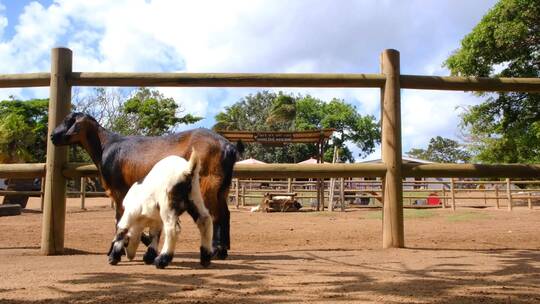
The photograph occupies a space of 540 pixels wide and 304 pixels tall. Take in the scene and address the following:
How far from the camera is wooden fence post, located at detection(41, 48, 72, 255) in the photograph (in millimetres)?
4770

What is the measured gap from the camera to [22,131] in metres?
32.0

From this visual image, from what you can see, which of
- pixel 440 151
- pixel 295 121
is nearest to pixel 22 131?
pixel 295 121

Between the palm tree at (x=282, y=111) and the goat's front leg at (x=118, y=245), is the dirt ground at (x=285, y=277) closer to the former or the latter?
the goat's front leg at (x=118, y=245)

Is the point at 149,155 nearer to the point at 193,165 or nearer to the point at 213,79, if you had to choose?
the point at 193,165

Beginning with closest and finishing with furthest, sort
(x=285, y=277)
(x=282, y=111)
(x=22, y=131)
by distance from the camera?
(x=285, y=277)
(x=22, y=131)
(x=282, y=111)

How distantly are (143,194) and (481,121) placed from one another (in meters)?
14.6

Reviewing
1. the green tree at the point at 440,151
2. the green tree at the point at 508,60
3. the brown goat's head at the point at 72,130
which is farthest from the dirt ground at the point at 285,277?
the green tree at the point at 440,151

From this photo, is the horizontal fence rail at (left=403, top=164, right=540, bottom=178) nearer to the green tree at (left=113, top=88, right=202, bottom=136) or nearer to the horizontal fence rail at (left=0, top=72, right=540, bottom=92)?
the horizontal fence rail at (left=0, top=72, right=540, bottom=92)

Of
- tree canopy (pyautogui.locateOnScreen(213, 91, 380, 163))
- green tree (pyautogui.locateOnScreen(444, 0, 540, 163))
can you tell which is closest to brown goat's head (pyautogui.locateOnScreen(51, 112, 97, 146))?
green tree (pyautogui.locateOnScreen(444, 0, 540, 163))

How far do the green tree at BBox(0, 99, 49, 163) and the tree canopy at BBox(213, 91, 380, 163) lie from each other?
1383 cm

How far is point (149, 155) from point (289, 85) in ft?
5.28

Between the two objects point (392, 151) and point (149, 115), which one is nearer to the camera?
point (392, 151)

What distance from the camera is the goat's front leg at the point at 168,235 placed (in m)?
3.45

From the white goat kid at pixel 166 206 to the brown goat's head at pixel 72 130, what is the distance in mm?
952
